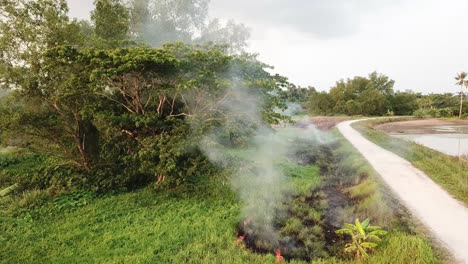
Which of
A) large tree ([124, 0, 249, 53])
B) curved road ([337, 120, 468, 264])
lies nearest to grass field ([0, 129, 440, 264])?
curved road ([337, 120, 468, 264])

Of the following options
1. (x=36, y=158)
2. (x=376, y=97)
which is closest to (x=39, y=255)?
(x=36, y=158)

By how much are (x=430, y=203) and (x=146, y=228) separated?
7.12m

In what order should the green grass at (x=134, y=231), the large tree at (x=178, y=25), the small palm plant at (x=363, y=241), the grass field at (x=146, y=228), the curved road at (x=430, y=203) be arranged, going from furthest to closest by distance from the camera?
the large tree at (x=178, y=25) < the green grass at (x=134, y=231) < the grass field at (x=146, y=228) < the curved road at (x=430, y=203) < the small palm plant at (x=363, y=241)

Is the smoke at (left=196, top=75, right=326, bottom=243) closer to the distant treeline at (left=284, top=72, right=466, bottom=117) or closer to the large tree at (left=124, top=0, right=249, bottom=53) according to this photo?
the large tree at (left=124, top=0, right=249, bottom=53)

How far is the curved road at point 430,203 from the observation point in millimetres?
5486

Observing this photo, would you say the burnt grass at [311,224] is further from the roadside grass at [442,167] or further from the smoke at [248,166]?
the roadside grass at [442,167]

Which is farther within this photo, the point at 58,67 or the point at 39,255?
the point at 58,67

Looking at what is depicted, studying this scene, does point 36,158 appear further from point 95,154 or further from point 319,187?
point 319,187

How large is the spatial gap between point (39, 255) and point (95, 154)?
17.3ft

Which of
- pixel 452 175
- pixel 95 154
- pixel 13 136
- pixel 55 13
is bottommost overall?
pixel 452 175

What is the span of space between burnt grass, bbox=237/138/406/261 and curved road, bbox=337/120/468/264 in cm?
77

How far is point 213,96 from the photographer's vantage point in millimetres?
8414

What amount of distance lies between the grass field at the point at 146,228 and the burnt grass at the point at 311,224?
11.7 inches

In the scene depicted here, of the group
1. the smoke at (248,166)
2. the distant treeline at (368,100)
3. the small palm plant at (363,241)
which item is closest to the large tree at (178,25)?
the smoke at (248,166)
